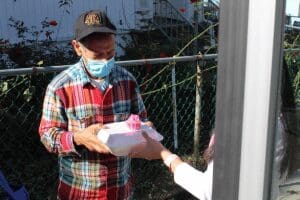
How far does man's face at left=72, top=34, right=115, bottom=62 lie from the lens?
2.42 meters

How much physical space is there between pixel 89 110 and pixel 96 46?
1.01 feet

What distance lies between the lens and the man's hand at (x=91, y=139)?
7.19 ft

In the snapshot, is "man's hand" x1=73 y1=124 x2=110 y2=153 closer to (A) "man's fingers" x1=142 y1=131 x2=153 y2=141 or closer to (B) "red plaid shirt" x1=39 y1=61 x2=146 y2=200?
(B) "red plaid shirt" x1=39 y1=61 x2=146 y2=200

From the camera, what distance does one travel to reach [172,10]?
12195 mm

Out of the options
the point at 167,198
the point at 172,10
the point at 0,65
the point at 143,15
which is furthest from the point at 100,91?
the point at 172,10

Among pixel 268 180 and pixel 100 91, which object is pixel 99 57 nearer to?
pixel 100 91

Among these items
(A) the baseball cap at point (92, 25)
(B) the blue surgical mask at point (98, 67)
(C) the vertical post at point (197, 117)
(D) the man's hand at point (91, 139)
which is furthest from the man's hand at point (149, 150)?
(C) the vertical post at point (197, 117)

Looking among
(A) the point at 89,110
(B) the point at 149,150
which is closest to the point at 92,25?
(A) the point at 89,110

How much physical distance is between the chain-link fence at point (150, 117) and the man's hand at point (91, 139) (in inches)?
57.6

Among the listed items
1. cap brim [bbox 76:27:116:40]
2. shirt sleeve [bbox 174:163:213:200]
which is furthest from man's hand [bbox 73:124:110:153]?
shirt sleeve [bbox 174:163:213:200]

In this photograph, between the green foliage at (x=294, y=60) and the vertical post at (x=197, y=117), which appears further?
the vertical post at (x=197, y=117)

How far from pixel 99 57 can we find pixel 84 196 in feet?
2.06

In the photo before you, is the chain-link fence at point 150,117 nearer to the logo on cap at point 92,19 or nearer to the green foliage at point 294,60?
the logo on cap at point 92,19

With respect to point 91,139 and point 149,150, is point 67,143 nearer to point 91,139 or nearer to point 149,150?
point 91,139
